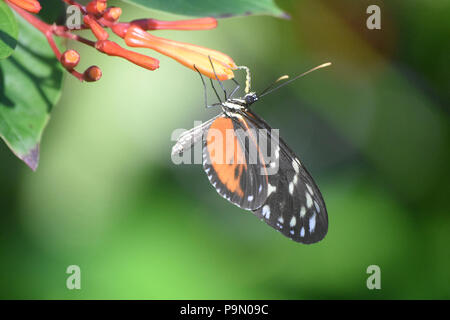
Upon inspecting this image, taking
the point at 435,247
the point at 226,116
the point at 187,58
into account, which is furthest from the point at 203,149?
the point at 435,247

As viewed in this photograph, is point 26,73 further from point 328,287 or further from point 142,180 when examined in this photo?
point 328,287

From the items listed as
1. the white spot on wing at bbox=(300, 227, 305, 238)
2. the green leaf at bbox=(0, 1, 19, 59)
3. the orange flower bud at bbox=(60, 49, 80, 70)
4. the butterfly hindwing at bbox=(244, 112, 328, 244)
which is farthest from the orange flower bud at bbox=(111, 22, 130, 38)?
the white spot on wing at bbox=(300, 227, 305, 238)

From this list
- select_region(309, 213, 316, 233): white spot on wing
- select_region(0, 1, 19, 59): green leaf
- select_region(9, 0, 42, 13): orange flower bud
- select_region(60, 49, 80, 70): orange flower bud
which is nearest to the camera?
select_region(0, 1, 19, 59): green leaf

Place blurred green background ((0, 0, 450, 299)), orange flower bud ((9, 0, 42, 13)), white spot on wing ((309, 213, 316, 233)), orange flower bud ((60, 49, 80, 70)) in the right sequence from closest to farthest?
orange flower bud ((9, 0, 42, 13)) < orange flower bud ((60, 49, 80, 70)) < white spot on wing ((309, 213, 316, 233)) < blurred green background ((0, 0, 450, 299))

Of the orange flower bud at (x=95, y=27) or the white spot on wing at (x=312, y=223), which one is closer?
the orange flower bud at (x=95, y=27)

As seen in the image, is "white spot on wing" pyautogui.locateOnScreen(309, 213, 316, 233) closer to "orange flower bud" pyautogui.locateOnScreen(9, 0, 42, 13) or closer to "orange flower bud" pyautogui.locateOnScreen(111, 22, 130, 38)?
"orange flower bud" pyautogui.locateOnScreen(111, 22, 130, 38)

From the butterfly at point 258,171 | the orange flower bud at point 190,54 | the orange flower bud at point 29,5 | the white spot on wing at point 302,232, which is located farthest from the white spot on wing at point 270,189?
the orange flower bud at point 29,5

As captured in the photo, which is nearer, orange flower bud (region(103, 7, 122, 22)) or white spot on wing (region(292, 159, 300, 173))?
orange flower bud (region(103, 7, 122, 22))

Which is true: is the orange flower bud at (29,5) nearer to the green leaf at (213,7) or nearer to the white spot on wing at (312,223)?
the green leaf at (213,7)
